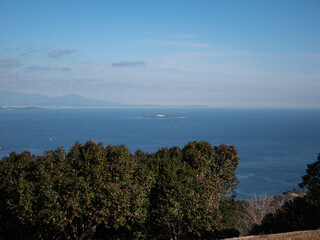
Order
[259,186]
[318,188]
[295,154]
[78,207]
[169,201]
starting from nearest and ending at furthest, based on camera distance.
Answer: [78,207] → [169,201] → [318,188] → [259,186] → [295,154]

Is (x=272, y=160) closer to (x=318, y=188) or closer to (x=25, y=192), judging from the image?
(x=318, y=188)

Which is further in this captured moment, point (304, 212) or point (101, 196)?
point (304, 212)

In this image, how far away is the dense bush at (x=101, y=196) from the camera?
12383mm

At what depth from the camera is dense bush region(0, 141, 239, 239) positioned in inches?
488

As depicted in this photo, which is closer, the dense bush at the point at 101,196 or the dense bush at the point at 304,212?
the dense bush at the point at 101,196

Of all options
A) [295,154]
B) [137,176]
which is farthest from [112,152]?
[295,154]

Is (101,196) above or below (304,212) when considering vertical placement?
above

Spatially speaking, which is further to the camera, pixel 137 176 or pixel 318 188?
pixel 318 188

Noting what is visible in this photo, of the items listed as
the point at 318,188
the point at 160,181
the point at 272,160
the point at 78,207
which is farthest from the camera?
the point at 272,160

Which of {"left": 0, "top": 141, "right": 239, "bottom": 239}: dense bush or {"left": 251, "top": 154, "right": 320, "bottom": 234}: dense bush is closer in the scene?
{"left": 0, "top": 141, "right": 239, "bottom": 239}: dense bush

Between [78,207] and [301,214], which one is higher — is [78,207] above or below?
above

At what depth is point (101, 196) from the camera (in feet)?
41.2

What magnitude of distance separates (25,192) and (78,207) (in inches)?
92.5

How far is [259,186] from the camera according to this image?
7856cm
